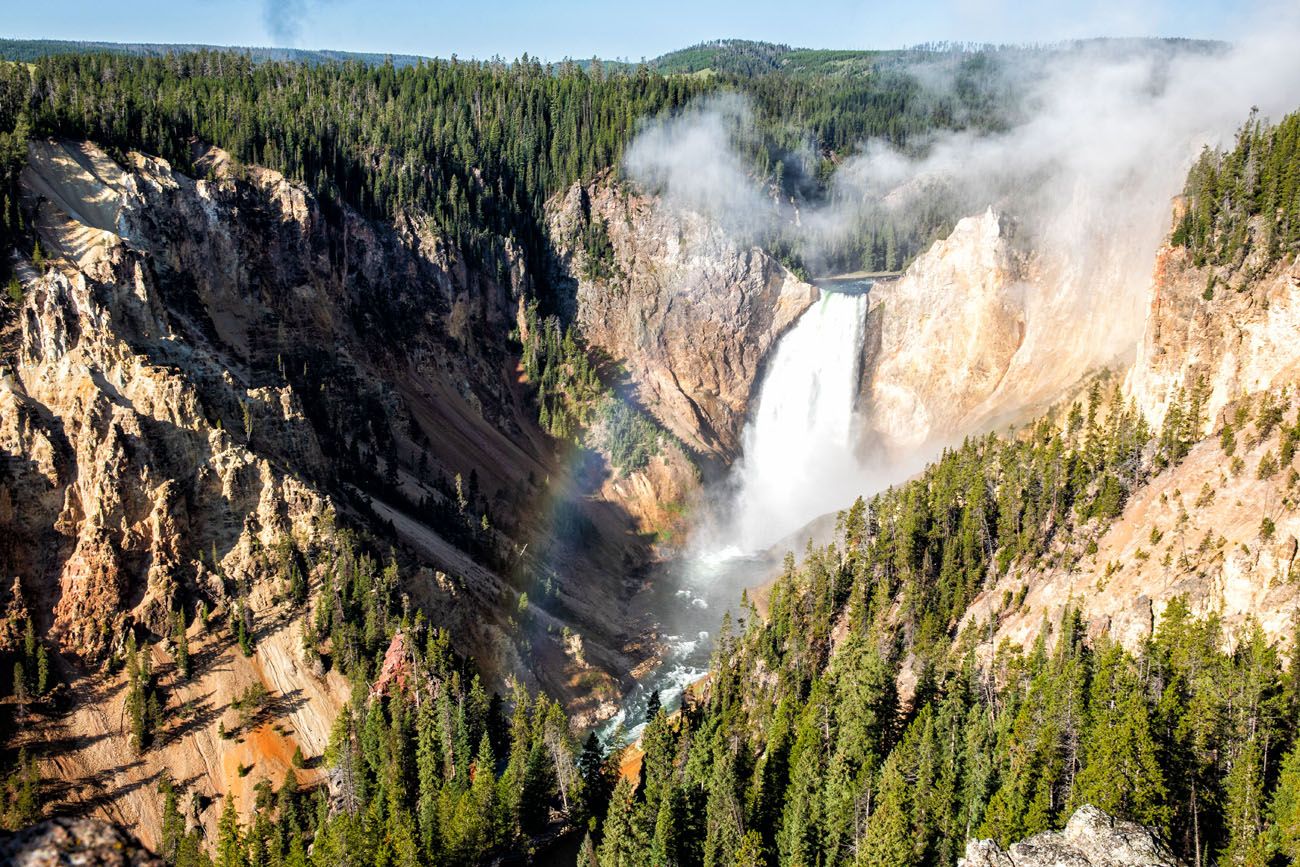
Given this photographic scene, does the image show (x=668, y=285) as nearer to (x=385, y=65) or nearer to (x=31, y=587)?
(x=385, y=65)

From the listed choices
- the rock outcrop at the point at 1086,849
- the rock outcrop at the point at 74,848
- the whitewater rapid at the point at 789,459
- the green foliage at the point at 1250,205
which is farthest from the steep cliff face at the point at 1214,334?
the rock outcrop at the point at 74,848

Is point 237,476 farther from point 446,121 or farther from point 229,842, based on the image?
point 446,121

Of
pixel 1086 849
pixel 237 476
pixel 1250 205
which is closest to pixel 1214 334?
pixel 1250 205

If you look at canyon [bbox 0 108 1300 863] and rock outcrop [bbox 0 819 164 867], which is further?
canyon [bbox 0 108 1300 863]

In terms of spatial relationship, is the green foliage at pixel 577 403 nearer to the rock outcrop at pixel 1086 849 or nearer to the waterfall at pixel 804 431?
the waterfall at pixel 804 431

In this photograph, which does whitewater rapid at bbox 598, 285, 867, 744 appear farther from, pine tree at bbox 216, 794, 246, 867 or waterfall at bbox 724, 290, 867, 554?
pine tree at bbox 216, 794, 246, 867

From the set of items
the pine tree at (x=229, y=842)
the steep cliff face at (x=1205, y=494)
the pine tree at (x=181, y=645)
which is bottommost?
the pine tree at (x=229, y=842)

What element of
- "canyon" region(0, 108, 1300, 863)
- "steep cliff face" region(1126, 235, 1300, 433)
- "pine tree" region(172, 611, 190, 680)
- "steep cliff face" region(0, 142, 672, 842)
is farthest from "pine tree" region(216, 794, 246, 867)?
"steep cliff face" region(1126, 235, 1300, 433)

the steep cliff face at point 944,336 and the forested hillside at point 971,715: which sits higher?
the steep cliff face at point 944,336

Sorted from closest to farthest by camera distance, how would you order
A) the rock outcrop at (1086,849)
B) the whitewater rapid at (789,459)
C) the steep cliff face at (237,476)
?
1. the rock outcrop at (1086,849)
2. the steep cliff face at (237,476)
3. the whitewater rapid at (789,459)
